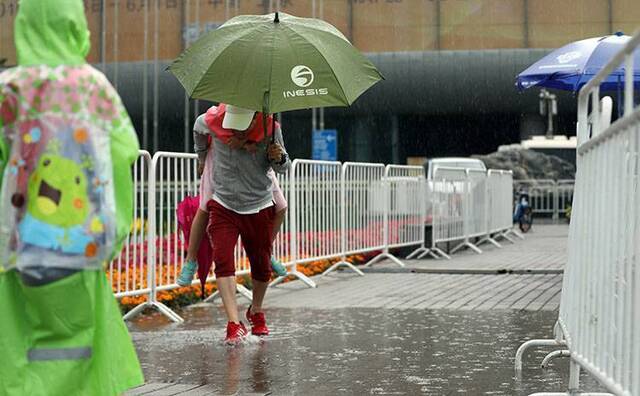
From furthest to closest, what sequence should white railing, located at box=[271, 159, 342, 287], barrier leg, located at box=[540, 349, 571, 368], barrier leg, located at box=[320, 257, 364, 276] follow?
barrier leg, located at box=[320, 257, 364, 276], white railing, located at box=[271, 159, 342, 287], barrier leg, located at box=[540, 349, 571, 368]

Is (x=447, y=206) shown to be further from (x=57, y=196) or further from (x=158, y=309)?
(x=57, y=196)

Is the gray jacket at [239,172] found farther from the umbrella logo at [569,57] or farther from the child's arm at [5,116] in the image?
the child's arm at [5,116]

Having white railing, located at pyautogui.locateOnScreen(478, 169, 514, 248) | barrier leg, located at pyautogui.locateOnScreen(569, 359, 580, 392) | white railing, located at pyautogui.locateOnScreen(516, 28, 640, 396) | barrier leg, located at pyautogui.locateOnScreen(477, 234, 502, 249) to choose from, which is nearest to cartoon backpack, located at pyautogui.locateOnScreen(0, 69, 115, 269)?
white railing, located at pyautogui.locateOnScreen(516, 28, 640, 396)

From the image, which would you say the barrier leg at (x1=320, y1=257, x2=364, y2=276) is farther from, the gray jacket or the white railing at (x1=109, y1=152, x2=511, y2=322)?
the gray jacket

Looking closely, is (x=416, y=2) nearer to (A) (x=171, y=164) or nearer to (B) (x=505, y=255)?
(B) (x=505, y=255)

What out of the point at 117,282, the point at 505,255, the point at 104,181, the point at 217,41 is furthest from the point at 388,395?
the point at 505,255

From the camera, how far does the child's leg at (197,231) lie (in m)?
9.77

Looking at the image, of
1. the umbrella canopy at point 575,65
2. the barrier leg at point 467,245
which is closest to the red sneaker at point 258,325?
the umbrella canopy at point 575,65

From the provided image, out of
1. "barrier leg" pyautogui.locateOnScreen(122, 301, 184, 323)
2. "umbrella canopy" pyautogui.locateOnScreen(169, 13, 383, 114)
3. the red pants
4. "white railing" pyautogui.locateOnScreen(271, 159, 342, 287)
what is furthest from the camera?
"white railing" pyautogui.locateOnScreen(271, 159, 342, 287)

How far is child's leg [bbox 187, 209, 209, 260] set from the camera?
32.0ft

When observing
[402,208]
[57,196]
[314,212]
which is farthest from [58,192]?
[402,208]

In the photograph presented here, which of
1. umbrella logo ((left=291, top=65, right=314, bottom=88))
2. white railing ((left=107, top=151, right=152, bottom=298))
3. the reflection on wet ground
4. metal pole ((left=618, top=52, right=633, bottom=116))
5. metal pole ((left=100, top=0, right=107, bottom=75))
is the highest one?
metal pole ((left=100, top=0, right=107, bottom=75))

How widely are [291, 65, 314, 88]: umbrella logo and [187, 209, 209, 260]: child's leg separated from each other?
132cm

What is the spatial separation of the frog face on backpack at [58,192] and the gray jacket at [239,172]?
4.85 metres
